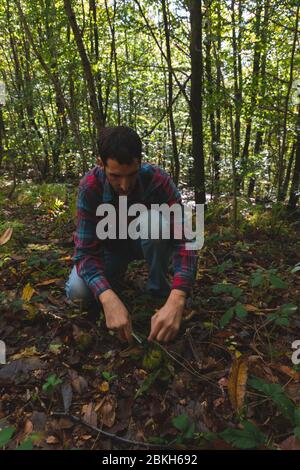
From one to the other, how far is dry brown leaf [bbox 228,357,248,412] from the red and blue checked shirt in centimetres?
47

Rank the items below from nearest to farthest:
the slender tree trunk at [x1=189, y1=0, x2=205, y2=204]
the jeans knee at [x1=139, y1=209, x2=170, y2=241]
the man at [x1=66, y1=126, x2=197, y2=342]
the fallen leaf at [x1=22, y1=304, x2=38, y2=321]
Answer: the man at [x1=66, y1=126, x2=197, y2=342]
the jeans knee at [x1=139, y1=209, x2=170, y2=241]
the fallen leaf at [x1=22, y1=304, x2=38, y2=321]
the slender tree trunk at [x1=189, y1=0, x2=205, y2=204]

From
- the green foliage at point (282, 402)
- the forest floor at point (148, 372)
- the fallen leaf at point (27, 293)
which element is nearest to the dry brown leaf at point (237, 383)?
the forest floor at point (148, 372)

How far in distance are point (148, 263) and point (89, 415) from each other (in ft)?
3.22

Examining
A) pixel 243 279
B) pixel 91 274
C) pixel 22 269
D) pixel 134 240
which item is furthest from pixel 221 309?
pixel 22 269

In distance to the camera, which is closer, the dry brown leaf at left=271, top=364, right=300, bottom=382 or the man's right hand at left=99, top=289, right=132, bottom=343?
the man's right hand at left=99, top=289, right=132, bottom=343

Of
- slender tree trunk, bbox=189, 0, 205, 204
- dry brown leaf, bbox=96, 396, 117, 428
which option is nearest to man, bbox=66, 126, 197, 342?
dry brown leaf, bbox=96, 396, 117, 428

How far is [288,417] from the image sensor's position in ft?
5.15

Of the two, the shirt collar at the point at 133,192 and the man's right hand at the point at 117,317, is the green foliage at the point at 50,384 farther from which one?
the shirt collar at the point at 133,192

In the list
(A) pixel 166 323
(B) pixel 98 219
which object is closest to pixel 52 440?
(A) pixel 166 323

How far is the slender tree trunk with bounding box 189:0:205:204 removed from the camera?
12.3 ft

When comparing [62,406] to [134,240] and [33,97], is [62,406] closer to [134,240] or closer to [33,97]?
[134,240]

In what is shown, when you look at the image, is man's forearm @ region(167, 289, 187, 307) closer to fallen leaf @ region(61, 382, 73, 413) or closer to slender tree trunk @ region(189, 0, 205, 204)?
fallen leaf @ region(61, 382, 73, 413)

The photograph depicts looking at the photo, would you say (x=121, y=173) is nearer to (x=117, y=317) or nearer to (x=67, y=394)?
(x=117, y=317)

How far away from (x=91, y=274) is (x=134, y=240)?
53 centimetres
